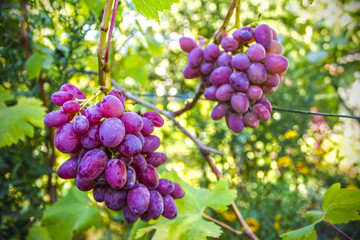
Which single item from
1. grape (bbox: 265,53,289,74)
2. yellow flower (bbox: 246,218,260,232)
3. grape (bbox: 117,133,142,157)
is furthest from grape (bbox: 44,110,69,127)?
yellow flower (bbox: 246,218,260,232)

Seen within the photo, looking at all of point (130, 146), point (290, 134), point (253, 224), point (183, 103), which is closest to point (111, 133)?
point (130, 146)

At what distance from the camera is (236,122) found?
695mm

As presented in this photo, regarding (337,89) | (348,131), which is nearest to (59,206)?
(337,89)

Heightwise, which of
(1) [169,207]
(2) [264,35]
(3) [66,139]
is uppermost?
(2) [264,35]

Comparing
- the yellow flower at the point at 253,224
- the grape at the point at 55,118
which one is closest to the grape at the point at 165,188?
the grape at the point at 55,118

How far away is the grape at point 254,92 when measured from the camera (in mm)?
A: 664

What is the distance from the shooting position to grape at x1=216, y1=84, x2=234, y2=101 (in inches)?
26.5

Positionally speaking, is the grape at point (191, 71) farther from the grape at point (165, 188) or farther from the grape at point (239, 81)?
the grape at point (165, 188)

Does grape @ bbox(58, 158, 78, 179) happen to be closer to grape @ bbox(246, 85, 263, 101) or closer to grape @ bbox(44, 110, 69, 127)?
grape @ bbox(44, 110, 69, 127)

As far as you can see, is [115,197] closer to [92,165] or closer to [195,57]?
[92,165]

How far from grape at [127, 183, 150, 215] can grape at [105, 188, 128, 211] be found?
0.7 inches

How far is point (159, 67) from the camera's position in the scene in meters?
2.28

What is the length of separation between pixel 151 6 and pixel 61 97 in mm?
298

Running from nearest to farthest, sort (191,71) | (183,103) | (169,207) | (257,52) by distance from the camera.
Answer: (169,207) < (257,52) < (191,71) < (183,103)
